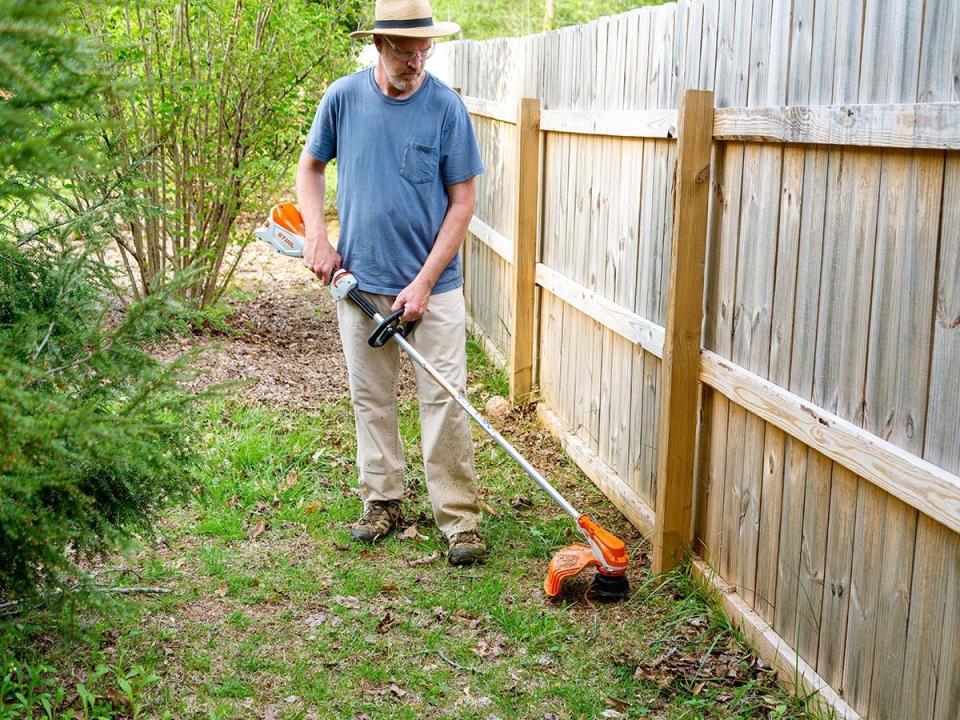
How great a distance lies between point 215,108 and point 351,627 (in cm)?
489

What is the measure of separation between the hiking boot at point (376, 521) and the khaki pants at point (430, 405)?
0.18 feet

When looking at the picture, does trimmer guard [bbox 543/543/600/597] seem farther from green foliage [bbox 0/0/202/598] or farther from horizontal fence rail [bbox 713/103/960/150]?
horizontal fence rail [bbox 713/103/960/150]

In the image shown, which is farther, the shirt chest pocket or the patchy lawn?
the shirt chest pocket

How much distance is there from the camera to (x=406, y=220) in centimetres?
450

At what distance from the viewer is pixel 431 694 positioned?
11.7 ft

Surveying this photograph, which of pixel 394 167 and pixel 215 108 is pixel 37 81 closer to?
pixel 394 167

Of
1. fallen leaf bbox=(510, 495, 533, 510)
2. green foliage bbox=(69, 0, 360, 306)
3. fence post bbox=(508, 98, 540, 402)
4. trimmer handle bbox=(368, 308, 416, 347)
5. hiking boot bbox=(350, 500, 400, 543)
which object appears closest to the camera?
trimmer handle bbox=(368, 308, 416, 347)

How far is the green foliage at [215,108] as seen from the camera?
7266 millimetres

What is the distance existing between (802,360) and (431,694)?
5.37 ft

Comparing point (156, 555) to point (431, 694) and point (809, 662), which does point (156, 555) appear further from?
point (809, 662)

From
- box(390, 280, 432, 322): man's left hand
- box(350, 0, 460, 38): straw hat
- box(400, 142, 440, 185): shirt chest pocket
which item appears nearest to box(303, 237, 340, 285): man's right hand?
box(390, 280, 432, 322): man's left hand

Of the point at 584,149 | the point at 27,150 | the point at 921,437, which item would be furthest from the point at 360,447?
the point at 27,150

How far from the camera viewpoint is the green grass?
134 inches

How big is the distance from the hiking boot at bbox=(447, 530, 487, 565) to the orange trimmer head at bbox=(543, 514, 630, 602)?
45 centimetres
